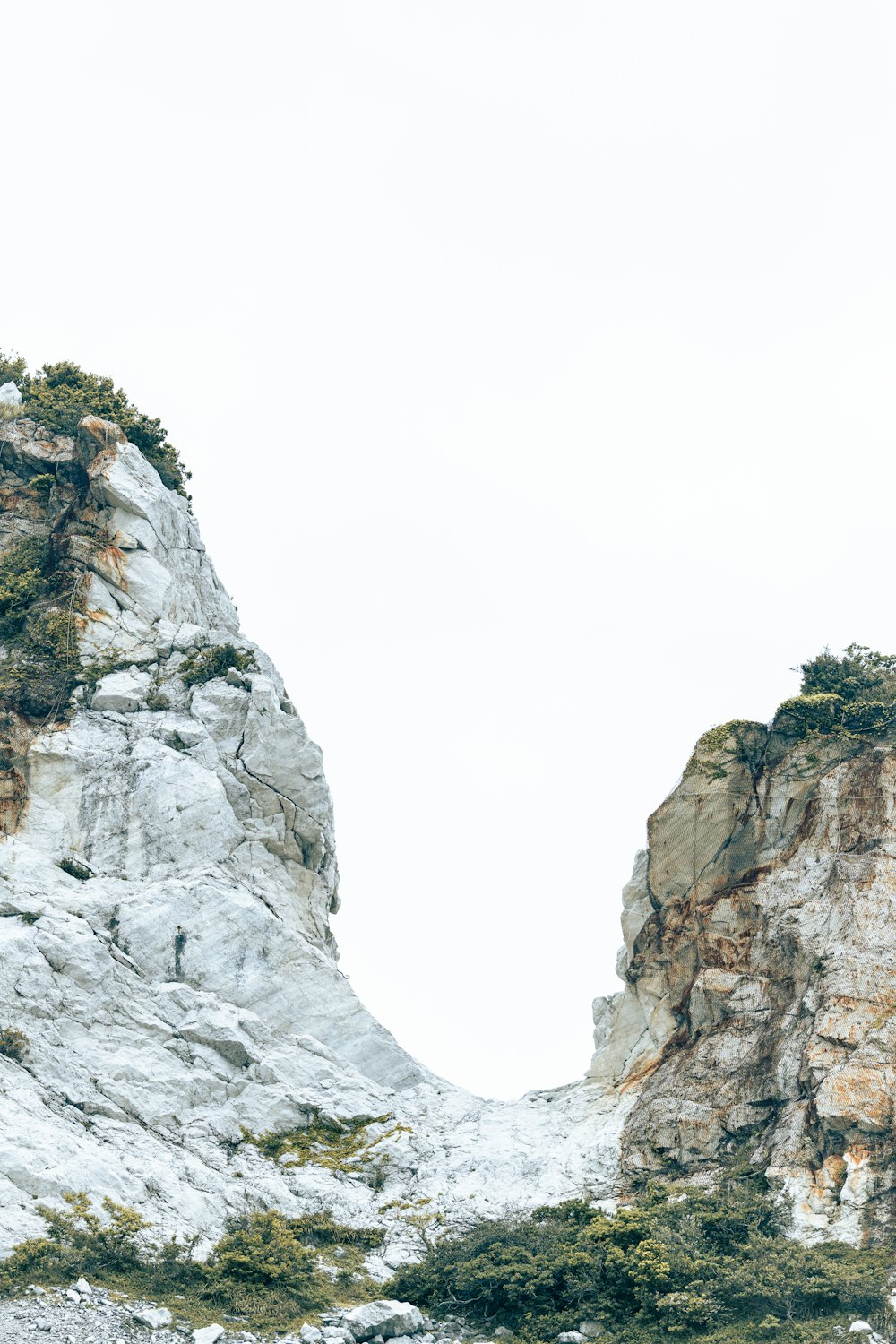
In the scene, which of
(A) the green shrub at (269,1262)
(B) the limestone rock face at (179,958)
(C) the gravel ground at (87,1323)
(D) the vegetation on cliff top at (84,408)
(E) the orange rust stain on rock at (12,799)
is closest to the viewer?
(C) the gravel ground at (87,1323)

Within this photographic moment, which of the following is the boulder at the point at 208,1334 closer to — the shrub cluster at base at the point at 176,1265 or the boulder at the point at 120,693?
the shrub cluster at base at the point at 176,1265

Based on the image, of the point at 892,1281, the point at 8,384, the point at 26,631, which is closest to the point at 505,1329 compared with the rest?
the point at 892,1281

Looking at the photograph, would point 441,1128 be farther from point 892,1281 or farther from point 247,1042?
point 892,1281

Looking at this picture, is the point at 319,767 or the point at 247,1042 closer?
the point at 247,1042

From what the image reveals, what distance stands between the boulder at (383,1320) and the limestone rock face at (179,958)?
427cm

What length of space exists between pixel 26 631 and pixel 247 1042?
16.6 meters

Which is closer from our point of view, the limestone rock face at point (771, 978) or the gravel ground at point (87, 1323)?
the gravel ground at point (87, 1323)

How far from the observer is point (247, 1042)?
3594 centimetres

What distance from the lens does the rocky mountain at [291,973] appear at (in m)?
31.6

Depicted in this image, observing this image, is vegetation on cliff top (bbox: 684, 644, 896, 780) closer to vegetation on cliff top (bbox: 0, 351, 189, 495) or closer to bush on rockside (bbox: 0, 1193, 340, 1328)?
bush on rockside (bbox: 0, 1193, 340, 1328)

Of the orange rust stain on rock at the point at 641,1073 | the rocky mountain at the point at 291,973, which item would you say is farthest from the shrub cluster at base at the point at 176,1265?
the orange rust stain on rock at the point at 641,1073

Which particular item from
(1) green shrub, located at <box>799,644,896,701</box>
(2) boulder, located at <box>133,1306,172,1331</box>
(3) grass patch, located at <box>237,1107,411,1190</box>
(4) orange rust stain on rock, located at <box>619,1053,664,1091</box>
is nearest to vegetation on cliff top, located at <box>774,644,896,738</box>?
(1) green shrub, located at <box>799,644,896,701</box>

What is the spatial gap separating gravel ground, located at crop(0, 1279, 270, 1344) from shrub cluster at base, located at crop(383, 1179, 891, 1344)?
5.66m

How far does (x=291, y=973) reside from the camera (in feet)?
127
